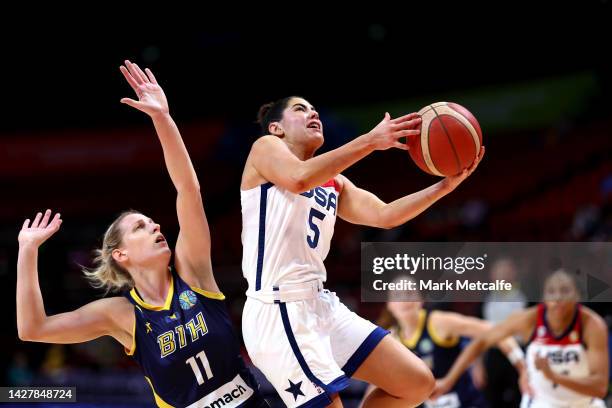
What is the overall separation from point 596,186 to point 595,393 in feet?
26.0

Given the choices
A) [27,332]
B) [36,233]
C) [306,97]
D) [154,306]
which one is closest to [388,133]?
[154,306]

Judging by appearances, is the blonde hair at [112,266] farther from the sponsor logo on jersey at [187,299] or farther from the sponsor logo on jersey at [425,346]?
the sponsor logo on jersey at [425,346]

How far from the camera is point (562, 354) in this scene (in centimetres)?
652

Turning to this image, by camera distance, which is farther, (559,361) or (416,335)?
(416,335)

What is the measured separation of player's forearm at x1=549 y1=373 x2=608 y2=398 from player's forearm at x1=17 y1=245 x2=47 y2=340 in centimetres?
403

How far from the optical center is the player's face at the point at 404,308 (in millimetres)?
6918

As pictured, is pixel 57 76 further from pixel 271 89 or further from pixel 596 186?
pixel 596 186

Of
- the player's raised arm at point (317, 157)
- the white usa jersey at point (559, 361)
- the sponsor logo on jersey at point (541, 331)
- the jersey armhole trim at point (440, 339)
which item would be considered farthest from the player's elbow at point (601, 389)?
the player's raised arm at point (317, 157)

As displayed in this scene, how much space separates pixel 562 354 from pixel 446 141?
128 inches

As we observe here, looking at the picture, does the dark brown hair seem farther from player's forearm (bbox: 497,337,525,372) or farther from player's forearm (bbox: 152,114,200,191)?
player's forearm (bbox: 497,337,525,372)

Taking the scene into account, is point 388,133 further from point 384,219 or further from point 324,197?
point 384,219

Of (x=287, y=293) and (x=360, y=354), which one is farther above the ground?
(x=287, y=293)

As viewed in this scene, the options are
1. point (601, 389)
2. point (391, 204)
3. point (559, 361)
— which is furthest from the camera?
point (559, 361)

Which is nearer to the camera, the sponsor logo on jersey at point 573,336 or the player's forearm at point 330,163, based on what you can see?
the player's forearm at point 330,163
